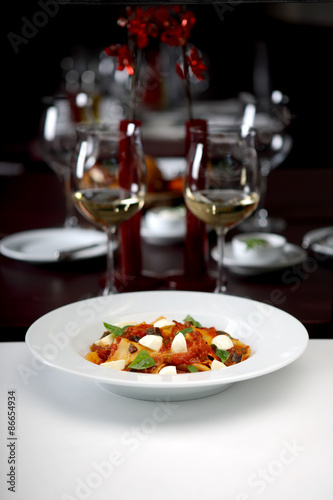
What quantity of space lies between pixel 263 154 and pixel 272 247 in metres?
0.53

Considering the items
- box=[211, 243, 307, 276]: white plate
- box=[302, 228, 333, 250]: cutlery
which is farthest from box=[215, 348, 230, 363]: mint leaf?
box=[302, 228, 333, 250]: cutlery

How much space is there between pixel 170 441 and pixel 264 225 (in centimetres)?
109

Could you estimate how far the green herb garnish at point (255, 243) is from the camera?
1.36 meters

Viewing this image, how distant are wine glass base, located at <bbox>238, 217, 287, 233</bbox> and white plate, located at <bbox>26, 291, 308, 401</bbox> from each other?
2.34ft

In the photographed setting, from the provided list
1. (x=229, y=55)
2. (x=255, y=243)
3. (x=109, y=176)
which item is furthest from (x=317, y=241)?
(x=229, y=55)

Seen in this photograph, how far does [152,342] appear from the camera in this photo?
0.83m

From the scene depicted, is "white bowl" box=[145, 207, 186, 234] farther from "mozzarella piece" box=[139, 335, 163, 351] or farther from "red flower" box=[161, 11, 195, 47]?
"mozzarella piece" box=[139, 335, 163, 351]

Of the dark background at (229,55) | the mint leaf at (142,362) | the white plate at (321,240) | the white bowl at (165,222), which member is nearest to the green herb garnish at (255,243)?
the white plate at (321,240)

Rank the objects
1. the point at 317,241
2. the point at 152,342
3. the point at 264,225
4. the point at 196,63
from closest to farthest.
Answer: the point at 152,342 → the point at 196,63 → the point at 317,241 → the point at 264,225

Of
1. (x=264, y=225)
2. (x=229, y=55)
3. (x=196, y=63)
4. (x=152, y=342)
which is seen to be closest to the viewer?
(x=152, y=342)

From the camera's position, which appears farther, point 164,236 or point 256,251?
point 164,236

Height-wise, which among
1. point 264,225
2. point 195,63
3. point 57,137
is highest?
point 195,63

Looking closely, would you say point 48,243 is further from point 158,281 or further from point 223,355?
point 223,355

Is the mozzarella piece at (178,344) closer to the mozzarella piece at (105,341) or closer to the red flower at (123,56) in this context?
the mozzarella piece at (105,341)
